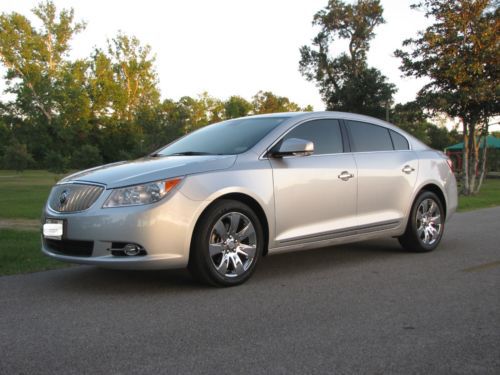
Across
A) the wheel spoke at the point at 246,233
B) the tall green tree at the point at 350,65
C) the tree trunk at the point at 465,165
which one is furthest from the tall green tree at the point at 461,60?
the tall green tree at the point at 350,65

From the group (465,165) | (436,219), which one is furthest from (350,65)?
(436,219)

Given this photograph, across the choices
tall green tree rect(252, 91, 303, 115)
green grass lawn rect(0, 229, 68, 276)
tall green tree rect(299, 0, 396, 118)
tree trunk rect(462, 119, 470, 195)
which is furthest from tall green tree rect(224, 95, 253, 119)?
green grass lawn rect(0, 229, 68, 276)

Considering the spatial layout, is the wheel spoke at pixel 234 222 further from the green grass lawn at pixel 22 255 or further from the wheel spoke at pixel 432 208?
the wheel spoke at pixel 432 208

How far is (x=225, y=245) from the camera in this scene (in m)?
5.36

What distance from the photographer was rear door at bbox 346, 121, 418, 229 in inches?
260

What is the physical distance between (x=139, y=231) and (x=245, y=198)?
1110 mm

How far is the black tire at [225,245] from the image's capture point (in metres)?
5.21

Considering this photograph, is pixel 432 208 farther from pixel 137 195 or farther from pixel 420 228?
pixel 137 195

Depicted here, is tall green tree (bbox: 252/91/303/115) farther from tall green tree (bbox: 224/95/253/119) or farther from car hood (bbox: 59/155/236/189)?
car hood (bbox: 59/155/236/189)

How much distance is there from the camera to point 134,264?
16.5 feet

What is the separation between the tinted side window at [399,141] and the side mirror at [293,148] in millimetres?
1915

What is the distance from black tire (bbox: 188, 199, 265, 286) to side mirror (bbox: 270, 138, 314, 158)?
67 cm

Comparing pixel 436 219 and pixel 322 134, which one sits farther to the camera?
pixel 436 219

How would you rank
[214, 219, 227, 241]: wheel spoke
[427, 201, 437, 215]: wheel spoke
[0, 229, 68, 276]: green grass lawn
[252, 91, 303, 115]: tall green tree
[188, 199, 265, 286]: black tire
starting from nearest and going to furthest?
[188, 199, 265, 286]: black tire
[214, 219, 227, 241]: wheel spoke
[0, 229, 68, 276]: green grass lawn
[427, 201, 437, 215]: wheel spoke
[252, 91, 303, 115]: tall green tree
